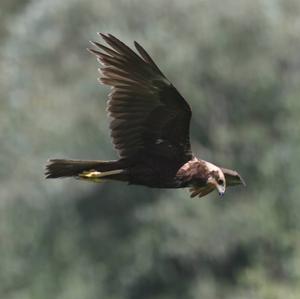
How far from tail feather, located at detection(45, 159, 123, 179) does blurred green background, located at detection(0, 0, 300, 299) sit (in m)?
16.7

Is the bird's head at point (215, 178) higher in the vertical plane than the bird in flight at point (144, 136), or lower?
lower

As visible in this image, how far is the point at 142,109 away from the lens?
1152 cm

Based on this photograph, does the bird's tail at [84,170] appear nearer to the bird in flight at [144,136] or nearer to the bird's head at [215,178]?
the bird in flight at [144,136]

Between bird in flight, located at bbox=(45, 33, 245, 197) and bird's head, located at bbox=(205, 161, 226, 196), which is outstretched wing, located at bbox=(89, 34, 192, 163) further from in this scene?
bird's head, located at bbox=(205, 161, 226, 196)

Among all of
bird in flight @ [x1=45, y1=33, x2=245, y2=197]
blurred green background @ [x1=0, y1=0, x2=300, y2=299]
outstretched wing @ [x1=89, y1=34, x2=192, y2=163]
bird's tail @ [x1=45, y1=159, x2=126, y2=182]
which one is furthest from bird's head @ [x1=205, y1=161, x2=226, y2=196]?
blurred green background @ [x1=0, y1=0, x2=300, y2=299]

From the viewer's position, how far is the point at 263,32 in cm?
2977

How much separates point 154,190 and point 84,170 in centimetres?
1927

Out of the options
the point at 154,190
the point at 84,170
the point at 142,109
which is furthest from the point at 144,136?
the point at 154,190

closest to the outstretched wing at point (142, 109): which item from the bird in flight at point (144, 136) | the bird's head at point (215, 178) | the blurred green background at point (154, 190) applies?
the bird in flight at point (144, 136)

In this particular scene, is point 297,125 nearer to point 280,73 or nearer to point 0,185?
point 280,73

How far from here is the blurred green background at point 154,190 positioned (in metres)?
29.6

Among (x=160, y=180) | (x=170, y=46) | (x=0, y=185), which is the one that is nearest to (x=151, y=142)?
(x=160, y=180)

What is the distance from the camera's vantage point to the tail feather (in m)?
11.4

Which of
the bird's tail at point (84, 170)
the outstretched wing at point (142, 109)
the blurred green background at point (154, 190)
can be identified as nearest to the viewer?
the outstretched wing at point (142, 109)
